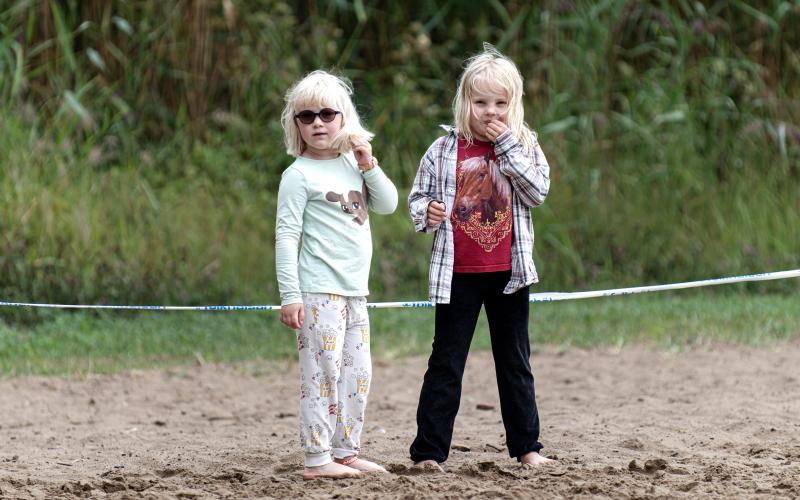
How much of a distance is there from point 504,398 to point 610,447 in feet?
2.54

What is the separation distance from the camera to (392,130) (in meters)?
11.1

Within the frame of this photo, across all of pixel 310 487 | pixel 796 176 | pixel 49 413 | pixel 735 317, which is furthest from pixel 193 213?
pixel 310 487

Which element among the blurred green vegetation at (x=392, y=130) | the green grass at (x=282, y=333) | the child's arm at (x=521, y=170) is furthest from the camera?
the blurred green vegetation at (x=392, y=130)

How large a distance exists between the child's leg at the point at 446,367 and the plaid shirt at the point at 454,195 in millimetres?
85

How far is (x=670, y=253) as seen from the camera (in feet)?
32.6

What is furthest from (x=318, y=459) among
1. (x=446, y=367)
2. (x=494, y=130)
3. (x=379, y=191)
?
(x=494, y=130)

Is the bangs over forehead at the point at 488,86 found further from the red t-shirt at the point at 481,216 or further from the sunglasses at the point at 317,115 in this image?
the sunglasses at the point at 317,115

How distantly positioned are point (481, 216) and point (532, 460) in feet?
3.14

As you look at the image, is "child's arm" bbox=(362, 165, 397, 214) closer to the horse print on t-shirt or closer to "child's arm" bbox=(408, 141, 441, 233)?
"child's arm" bbox=(408, 141, 441, 233)

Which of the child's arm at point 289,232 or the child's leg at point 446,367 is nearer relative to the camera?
the child's arm at point 289,232

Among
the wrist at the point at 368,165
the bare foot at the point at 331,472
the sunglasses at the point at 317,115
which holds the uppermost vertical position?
the sunglasses at the point at 317,115

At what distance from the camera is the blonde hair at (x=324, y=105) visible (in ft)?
14.7

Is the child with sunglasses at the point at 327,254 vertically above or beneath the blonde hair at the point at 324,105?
beneath

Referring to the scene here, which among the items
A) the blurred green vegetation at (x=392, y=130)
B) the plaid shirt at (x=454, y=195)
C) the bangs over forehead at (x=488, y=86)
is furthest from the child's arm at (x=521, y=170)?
the blurred green vegetation at (x=392, y=130)
